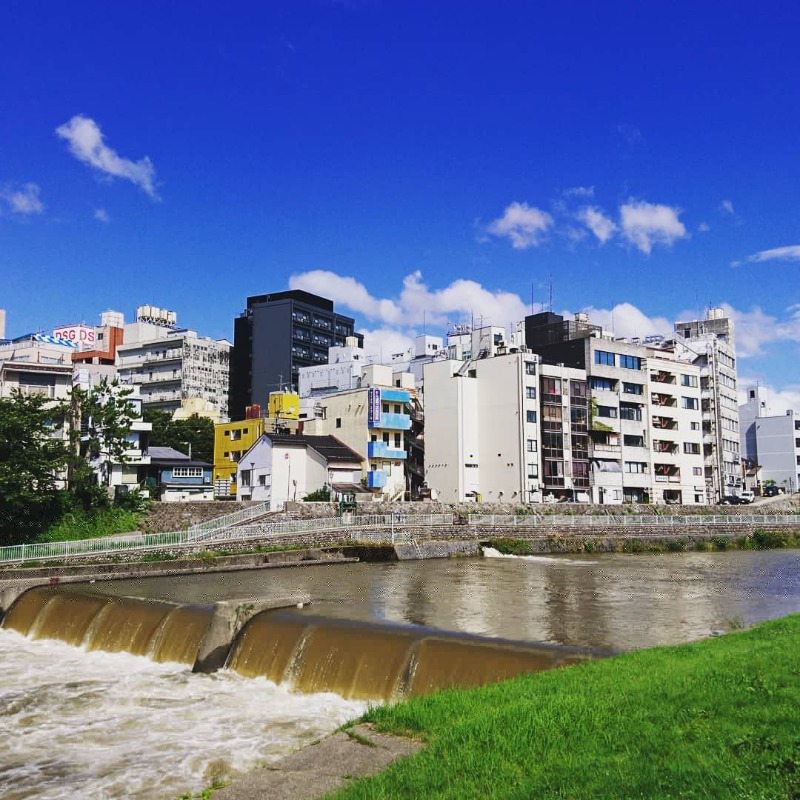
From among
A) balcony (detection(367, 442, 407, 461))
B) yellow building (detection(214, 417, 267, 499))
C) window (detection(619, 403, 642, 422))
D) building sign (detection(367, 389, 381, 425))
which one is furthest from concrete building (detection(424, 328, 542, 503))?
yellow building (detection(214, 417, 267, 499))

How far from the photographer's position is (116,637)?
78.0 feet

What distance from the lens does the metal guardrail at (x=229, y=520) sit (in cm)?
4784

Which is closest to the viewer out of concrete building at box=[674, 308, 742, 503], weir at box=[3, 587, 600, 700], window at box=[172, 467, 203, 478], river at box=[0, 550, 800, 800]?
river at box=[0, 550, 800, 800]

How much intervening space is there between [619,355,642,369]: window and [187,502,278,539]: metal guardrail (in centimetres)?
5726

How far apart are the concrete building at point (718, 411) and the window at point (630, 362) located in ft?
52.6

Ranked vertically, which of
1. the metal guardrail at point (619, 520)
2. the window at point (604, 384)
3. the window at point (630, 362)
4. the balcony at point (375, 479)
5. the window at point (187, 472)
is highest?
the window at point (630, 362)

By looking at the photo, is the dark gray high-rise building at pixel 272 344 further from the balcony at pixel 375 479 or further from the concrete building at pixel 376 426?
the balcony at pixel 375 479

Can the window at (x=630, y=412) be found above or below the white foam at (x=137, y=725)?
above

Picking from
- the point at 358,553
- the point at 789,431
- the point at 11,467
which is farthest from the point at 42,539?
the point at 789,431

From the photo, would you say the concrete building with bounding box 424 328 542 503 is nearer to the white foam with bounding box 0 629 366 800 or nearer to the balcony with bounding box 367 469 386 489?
the balcony with bounding box 367 469 386 489

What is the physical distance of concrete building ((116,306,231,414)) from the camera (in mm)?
135000

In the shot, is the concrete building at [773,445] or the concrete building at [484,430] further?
the concrete building at [773,445]

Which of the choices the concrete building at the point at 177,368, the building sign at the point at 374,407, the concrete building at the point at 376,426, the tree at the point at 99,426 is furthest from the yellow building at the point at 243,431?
the concrete building at the point at 177,368

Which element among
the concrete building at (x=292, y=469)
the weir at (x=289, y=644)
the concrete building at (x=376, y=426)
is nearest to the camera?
the weir at (x=289, y=644)
